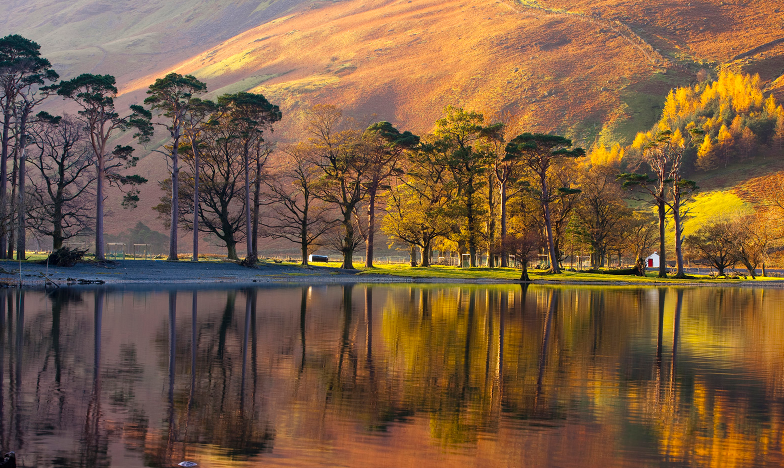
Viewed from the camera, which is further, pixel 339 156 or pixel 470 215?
pixel 470 215

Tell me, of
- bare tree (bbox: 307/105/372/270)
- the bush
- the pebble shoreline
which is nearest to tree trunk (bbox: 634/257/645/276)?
the pebble shoreline

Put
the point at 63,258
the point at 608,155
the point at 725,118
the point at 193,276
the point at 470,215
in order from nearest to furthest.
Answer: the point at 63,258 < the point at 193,276 < the point at 470,215 < the point at 608,155 < the point at 725,118

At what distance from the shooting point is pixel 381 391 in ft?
45.9

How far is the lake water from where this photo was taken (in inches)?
395

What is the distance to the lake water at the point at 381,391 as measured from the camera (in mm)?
10023

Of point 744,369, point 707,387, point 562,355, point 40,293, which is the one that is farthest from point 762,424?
point 40,293

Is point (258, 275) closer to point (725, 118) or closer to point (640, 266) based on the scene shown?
point (640, 266)

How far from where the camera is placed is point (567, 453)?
9977mm

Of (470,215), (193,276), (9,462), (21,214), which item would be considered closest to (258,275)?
(193,276)

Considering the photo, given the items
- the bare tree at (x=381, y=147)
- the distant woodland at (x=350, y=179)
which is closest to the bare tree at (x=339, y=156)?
the distant woodland at (x=350, y=179)

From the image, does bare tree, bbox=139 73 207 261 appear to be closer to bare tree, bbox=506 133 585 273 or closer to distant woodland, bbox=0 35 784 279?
distant woodland, bbox=0 35 784 279

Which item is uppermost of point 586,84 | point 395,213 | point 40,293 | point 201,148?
point 586,84

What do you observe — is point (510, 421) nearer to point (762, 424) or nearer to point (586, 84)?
point (762, 424)

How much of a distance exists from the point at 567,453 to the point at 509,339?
12.4m
